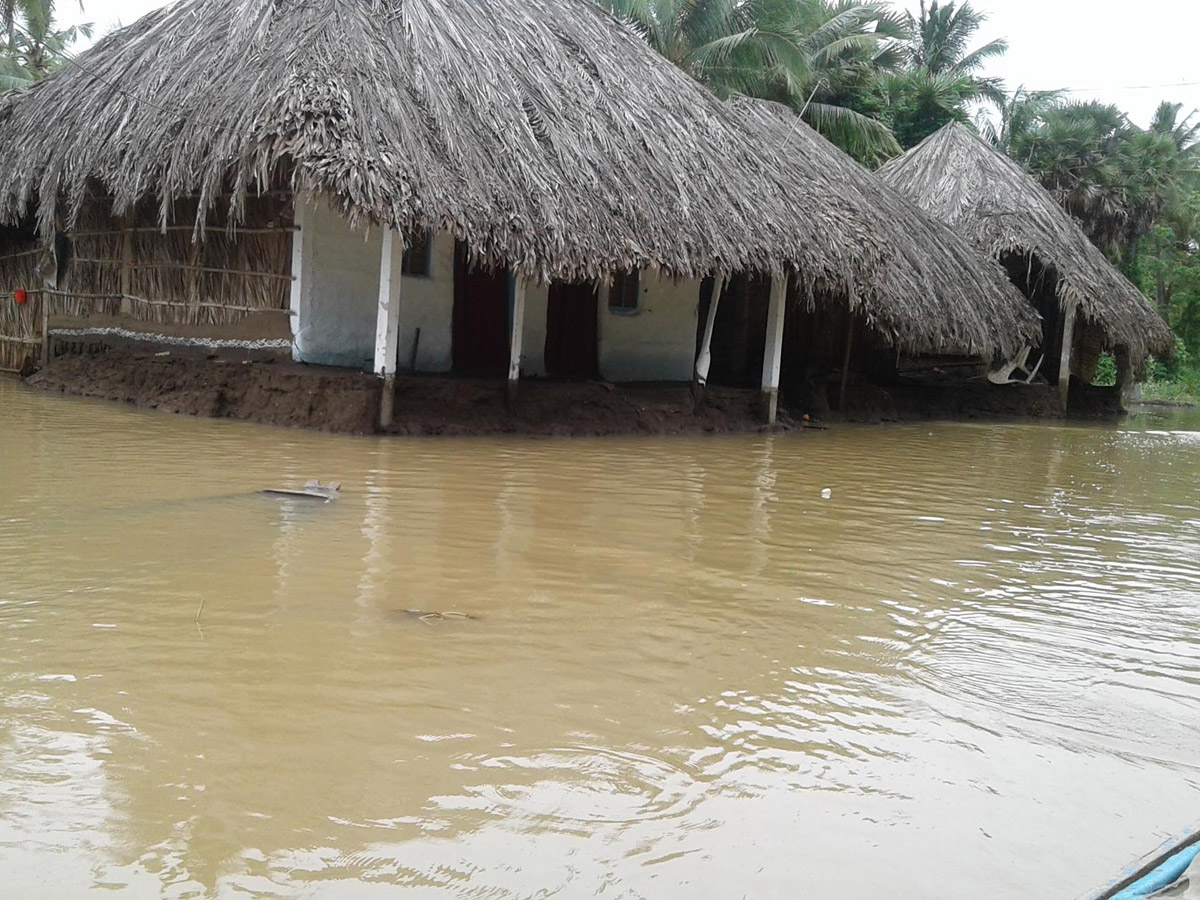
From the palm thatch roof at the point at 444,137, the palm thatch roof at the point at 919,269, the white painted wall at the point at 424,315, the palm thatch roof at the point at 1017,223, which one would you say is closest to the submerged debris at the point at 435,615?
the palm thatch roof at the point at 444,137

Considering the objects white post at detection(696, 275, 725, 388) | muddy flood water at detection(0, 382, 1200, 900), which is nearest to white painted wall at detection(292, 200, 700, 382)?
white post at detection(696, 275, 725, 388)

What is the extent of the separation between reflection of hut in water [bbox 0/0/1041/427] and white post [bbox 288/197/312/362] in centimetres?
2

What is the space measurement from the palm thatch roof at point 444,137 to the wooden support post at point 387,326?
2.07 feet

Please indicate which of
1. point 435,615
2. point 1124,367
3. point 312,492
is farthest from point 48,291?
point 1124,367

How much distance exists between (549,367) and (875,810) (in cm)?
1009

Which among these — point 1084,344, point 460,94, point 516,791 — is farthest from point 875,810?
point 1084,344

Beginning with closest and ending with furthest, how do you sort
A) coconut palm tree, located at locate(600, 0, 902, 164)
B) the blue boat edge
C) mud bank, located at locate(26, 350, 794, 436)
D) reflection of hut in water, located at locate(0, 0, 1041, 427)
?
the blue boat edge < reflection of hut in water, located at locate(0, 0, 1041, 427) < mud bank, located at locate(26, 350, 794, 436) < coconut palm tree, located at locate(600, 0, 902, 164)

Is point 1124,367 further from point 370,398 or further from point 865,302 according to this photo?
point 370,398

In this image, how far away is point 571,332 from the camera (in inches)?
501

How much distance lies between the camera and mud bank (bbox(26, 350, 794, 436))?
949 centimetres

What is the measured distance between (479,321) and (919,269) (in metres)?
5.56

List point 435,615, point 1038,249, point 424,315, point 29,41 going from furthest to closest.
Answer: point 29,41, point 1038,249, point 424,315, point 435,615

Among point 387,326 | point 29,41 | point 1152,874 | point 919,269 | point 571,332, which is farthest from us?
point 29,41

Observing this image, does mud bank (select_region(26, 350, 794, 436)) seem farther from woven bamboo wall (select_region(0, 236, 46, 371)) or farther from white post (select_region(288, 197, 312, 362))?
woven bamboo wall (select_region(0, 236, 46, 371))
